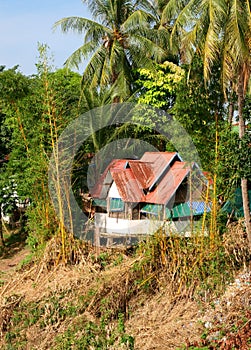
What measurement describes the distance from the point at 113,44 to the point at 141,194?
551 centimetres

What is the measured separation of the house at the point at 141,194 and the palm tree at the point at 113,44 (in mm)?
4008

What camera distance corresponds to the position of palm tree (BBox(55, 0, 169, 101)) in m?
12.9

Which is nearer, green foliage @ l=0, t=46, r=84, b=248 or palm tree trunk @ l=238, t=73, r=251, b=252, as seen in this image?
palm tree trunk @ l=238, t=73, r=251, b=252

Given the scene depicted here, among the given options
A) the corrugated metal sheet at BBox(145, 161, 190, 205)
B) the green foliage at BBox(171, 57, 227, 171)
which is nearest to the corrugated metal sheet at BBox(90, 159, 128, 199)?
the corrugated metal sheet at BBox(145, 161, 190, 205)

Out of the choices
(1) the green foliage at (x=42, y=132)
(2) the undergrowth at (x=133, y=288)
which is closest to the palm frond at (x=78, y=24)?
(1) the green foliage at (x=42, y=132)

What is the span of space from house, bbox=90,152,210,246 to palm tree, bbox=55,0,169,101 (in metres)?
4.01

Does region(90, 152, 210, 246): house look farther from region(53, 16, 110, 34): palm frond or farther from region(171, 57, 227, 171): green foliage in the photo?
region(53, 16, 110, 34): palm frond

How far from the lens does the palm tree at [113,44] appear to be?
42.2 ft

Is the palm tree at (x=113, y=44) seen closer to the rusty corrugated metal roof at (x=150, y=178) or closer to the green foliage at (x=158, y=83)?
the green foliage at (x=158, y=83)

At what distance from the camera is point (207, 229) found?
675 cm

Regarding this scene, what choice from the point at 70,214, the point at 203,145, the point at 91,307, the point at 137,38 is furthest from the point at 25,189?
the point at 137,38

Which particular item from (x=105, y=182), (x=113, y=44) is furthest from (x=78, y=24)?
(x=105, y=182)

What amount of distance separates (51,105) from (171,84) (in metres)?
6.06

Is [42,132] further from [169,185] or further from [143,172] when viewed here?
[169,185]
